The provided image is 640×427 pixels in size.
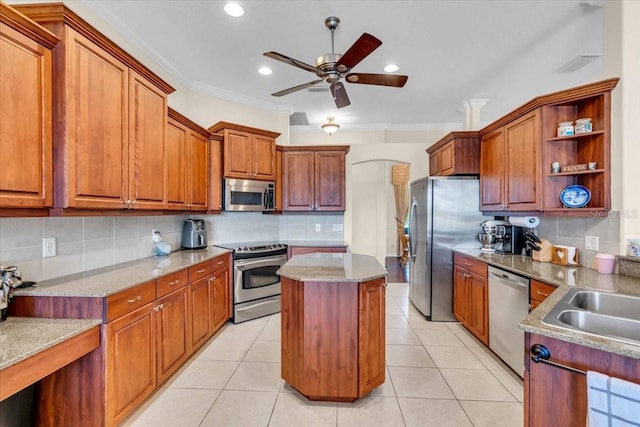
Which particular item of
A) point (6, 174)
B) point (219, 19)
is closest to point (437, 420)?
point (6, 174)

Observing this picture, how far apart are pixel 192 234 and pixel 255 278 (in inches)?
36.1

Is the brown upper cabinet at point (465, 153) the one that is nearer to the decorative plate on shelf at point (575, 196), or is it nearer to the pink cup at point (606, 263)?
the decorative plate on shelf at point (575, 196)

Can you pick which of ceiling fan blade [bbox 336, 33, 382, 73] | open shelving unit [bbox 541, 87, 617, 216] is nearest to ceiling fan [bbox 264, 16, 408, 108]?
ceiling fan blade [bbox 336, 33, 382, 73]

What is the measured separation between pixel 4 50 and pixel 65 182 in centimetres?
65

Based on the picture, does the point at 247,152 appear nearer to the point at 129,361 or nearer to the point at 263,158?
the point at 263,158

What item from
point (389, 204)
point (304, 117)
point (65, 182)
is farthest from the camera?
point (389, 204)

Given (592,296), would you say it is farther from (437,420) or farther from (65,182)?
(65,182)

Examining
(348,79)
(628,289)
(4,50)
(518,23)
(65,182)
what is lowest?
(628,289)

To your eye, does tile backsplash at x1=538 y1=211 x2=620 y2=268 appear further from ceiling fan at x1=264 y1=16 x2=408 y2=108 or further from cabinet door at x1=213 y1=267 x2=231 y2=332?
cabinet door at x1=213 y1=267 x2=231 y2=332

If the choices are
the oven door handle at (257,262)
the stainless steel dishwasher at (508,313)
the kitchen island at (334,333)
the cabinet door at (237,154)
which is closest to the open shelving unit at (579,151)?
the stainless steel dishwasher at (508,313)

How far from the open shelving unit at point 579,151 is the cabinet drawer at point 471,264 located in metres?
0.78

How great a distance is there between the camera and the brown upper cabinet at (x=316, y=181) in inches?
175

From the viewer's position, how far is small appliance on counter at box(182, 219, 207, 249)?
3609 millimetres

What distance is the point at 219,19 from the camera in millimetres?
2635
